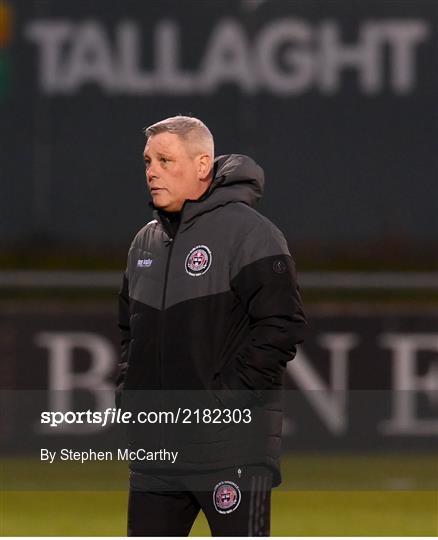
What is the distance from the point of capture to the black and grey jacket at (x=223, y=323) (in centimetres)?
387

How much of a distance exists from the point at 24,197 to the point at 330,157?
2.79 m

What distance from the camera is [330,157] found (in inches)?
549

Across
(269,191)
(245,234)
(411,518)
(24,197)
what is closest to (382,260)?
(269,191)

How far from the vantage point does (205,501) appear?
3949 millimetres

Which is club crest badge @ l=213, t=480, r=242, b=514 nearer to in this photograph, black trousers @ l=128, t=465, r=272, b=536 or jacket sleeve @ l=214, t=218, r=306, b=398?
black trousers @ l=128, t=465, r=272, b=536

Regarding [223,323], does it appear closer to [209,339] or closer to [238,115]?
[209,339]

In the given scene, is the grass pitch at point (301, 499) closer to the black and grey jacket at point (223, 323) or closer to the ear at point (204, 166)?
the black and grey jacket at point (223, 323)

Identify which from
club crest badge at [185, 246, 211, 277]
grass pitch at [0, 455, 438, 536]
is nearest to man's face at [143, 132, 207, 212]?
club crest badge at [185, 246, 211, 277]

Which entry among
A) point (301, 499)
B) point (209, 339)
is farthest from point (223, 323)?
point (301, 499)

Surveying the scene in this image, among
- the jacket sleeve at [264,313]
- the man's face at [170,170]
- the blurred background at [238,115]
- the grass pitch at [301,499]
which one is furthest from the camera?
the blurred background at [238,115]

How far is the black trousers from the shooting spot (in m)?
3.92

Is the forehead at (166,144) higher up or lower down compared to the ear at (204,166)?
higher up

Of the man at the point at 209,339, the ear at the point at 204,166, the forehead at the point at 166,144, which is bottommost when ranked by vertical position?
the man at the point at 209,339

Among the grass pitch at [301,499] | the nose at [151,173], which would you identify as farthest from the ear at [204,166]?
the grass pitch at [301,499]
